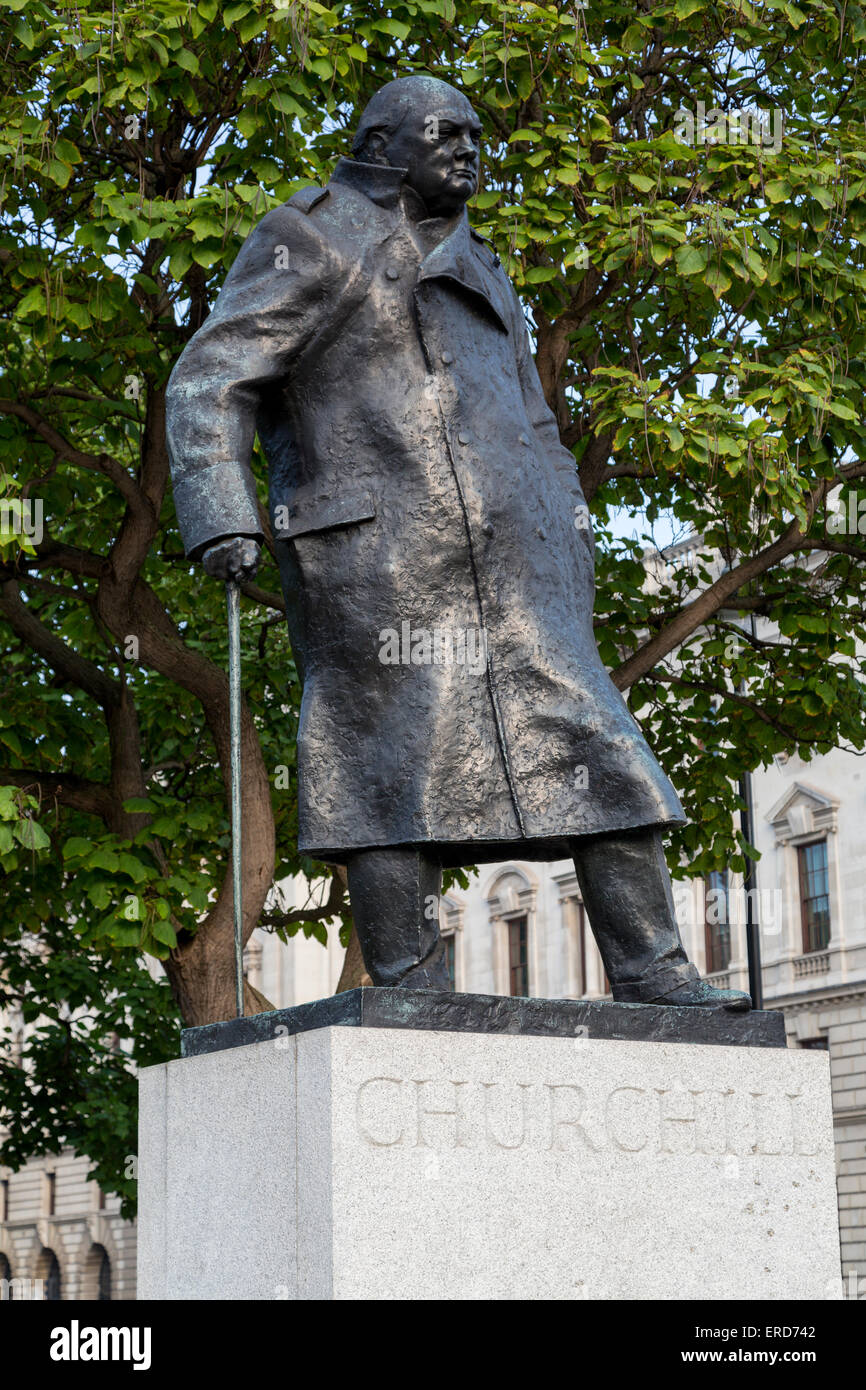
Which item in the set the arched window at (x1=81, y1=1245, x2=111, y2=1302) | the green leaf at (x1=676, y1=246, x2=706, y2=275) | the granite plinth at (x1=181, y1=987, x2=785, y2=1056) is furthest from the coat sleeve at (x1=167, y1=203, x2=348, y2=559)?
the arched window at (x1=81, y1=1245, x2=111, y2=1302)

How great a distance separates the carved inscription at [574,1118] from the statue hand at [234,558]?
1378mm

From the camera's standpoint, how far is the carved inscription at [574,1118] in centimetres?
445

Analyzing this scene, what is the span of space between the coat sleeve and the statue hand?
2 centimetres

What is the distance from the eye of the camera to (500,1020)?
Answer: 4.74 m

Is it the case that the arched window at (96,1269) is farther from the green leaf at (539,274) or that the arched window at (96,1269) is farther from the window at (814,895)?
the green leaf at (539,274)

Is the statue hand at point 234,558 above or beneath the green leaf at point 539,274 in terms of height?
beneath

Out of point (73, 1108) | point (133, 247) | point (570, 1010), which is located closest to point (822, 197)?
point (133, 247)

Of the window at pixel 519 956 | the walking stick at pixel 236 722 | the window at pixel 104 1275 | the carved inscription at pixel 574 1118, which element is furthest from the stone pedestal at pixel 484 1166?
the window at pixel 104 1275

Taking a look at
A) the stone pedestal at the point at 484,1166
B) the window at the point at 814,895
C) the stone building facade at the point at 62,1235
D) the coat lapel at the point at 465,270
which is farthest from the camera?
the stone building facade at the point at 62,1235

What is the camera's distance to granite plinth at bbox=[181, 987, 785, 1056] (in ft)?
15.2

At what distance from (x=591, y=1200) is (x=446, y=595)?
1569mm

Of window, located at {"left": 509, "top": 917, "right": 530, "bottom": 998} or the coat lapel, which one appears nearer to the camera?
the coat lapel

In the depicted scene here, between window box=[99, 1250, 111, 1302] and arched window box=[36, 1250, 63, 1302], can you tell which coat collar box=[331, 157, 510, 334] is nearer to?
window box=[99, 1250, 111, 1302]
